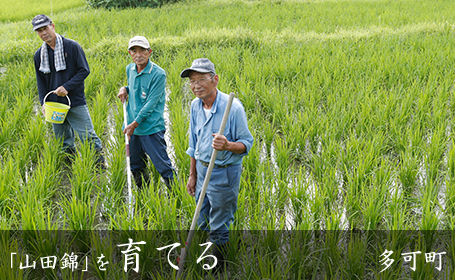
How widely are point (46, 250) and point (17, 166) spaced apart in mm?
1086

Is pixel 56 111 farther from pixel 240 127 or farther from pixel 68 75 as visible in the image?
pixel 240 127

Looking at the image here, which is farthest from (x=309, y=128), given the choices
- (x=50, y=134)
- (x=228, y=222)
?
(x=50, y=134)

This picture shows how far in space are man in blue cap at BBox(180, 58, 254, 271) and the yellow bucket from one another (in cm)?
159

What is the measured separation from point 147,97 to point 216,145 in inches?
49.2

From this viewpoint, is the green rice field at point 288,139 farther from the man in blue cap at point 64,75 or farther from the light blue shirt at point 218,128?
the light blue shirt at point 218,128

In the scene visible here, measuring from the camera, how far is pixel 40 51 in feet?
10.5

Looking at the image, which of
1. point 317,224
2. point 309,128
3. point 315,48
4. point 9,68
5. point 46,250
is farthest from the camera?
point 315,48

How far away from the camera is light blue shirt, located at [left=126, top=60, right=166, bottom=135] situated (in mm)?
2777

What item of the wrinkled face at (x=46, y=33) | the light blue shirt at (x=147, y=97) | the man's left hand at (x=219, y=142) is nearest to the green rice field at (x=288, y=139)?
the light blue shirt at (x=147, y=97)

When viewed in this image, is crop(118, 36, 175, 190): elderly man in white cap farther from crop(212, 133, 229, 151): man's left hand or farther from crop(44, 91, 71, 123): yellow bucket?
crop(212, 133, 229, 151): man's left hand

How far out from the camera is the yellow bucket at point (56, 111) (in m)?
3.13

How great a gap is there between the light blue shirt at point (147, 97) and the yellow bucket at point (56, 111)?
70 cm

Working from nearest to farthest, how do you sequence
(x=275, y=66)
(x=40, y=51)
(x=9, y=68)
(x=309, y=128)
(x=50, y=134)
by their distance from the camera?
(x=40, y=51)
(x=309, y=128)
(x=50, y=134)
(x=275, y=66)
(x=9, y=68)

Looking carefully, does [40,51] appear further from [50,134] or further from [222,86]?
[222,86]
